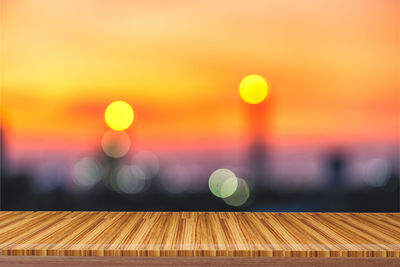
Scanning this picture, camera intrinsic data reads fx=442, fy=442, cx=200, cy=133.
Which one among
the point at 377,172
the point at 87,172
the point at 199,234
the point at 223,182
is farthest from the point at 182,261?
the point at 377,172

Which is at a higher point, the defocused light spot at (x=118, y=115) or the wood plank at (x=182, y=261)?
the defocused light spot at (x=118, y=115)

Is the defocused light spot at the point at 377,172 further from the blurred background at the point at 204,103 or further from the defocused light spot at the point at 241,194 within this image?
the defocused light spot at the point at 241,194

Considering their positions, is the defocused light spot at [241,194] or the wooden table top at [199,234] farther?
the defocused light spot at [241,194]

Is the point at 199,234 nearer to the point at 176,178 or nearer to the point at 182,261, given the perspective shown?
the point at 182,261

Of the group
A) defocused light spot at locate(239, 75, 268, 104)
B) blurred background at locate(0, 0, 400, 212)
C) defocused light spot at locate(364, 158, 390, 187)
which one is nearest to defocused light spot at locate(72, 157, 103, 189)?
blurred background at locate(0, 0, 400, 212)

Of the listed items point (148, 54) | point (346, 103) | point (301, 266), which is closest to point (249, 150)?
point (346, 103)

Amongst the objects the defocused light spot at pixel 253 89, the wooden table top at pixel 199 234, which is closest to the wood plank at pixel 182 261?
the wooden table top at pixel 199 234

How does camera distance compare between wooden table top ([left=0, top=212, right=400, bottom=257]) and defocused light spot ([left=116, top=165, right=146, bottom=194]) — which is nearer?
wooden table top ([left=0, top=212, right=400, bottom=257])

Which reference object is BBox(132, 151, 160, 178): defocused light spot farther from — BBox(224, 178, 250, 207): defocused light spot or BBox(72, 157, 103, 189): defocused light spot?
BBox(224, 178, 250, 207): defocused light spot
